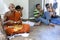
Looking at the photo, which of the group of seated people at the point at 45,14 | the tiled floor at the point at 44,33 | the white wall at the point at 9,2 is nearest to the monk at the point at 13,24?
the tiled floor at the point at 44,33

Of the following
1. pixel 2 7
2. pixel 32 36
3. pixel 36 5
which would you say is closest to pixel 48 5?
pixel 36 5

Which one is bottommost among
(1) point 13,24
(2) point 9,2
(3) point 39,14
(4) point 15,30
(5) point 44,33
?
(5) point 44,33

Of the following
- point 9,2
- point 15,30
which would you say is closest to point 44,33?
point 15,30

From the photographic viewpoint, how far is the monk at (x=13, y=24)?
12.4 ft

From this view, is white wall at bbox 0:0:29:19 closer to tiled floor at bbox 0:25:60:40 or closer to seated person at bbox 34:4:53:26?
seated person at bbox 34:4:53:26

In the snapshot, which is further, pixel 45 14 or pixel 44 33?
pixel 45 14

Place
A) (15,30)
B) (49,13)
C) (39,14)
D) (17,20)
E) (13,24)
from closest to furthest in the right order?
A: (15,30) → (13,24) → (17,20) → (49,13) → (39,14)

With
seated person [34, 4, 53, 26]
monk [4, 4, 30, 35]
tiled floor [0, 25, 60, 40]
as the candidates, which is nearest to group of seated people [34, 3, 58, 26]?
seated person [34, 4, 53, 26]

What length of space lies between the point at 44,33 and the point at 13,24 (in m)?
0.72

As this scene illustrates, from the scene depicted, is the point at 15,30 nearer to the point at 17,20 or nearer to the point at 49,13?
the point at 17,20

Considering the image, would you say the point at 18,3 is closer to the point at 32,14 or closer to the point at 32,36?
the point at 32,14

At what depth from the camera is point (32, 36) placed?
3734mm

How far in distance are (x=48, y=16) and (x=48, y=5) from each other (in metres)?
0.43

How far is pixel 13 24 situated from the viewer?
397cm
